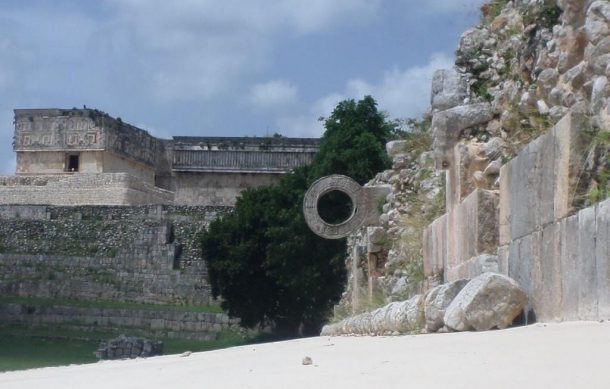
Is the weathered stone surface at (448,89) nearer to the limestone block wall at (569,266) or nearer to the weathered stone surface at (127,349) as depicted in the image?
the limestone block wall at (569,266)

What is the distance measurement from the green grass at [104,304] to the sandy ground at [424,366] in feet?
116

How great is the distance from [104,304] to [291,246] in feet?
45.9

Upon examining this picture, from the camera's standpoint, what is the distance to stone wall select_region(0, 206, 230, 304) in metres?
46.7

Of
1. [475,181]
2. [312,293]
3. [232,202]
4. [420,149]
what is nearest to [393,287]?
[420,149]

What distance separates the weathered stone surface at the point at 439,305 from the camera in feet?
25.5

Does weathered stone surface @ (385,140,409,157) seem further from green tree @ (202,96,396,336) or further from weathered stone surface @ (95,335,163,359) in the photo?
green tree @ (202,96,396,336)

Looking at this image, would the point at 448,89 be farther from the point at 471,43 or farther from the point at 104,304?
the point at 104,304

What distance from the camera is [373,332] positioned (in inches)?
409

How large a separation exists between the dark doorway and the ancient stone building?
51mm

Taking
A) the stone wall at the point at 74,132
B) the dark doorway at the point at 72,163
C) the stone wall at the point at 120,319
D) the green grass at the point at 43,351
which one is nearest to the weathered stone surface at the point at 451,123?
the green grass at the point at 43,351

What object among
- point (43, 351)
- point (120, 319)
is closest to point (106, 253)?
point (120, 319)

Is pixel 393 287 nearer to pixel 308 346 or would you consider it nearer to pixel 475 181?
pixel 475 181

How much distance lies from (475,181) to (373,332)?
184cm

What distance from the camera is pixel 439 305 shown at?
786cm
